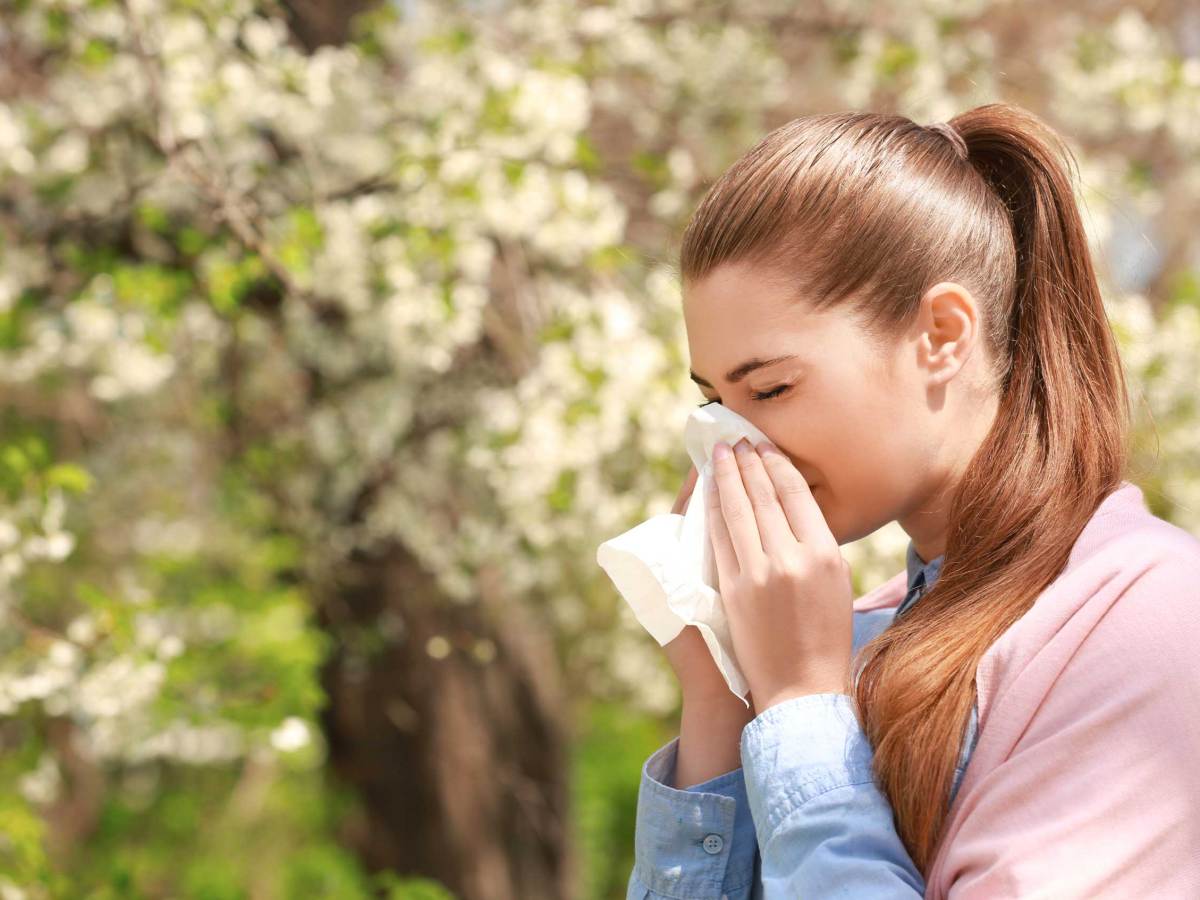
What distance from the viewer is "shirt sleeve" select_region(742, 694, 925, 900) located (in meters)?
1.03

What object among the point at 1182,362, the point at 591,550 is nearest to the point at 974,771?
the point at 591,550

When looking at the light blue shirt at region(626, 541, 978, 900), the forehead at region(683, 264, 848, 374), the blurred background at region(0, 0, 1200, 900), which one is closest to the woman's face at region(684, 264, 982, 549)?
the forehead at region(683, 264, 848, 374)

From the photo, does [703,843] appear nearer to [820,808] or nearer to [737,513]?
[820,808]

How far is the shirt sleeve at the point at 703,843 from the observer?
1.24 meters

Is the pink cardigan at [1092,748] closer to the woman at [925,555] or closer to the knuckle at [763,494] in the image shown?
the woman at [925,555]

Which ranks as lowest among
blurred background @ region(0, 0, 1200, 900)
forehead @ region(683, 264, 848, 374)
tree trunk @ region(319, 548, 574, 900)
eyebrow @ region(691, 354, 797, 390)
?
tree trunk @ region(319, 548, 574, 900)

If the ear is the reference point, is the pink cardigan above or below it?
below

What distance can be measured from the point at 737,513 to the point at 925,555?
25 cm

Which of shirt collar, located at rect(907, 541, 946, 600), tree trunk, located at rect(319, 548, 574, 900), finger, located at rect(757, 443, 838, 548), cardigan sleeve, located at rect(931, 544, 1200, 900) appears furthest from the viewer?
tree trunk, located at rect(319, 548, 574, 900)

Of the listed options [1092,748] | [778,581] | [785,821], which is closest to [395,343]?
[778,581]

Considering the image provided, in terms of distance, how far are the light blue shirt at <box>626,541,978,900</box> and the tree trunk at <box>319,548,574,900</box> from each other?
2.71 metres

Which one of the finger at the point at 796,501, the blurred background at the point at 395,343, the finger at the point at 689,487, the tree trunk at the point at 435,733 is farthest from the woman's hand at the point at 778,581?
the tree trunk at the point at 435,733

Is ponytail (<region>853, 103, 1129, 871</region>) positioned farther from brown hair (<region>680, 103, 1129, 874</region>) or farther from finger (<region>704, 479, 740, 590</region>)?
finger (<region>704, 479, 740, 590</region>)

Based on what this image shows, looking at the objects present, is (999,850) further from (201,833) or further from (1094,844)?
(201,833)
